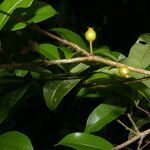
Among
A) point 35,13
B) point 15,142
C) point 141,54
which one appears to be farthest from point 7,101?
point 141,54

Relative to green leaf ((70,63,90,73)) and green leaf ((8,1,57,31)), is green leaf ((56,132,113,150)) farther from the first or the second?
green leaf ((8,1,57,31))

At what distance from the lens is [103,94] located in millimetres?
1099

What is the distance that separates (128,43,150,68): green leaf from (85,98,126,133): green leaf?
0.45 feet

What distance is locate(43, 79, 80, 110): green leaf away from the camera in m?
0.99

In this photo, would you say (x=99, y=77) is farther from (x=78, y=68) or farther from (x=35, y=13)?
(x=35, y=13)

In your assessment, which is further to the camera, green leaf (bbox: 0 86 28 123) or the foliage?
green leaf (bbox: 0 86 28 123)

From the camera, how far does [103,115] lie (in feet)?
3.56

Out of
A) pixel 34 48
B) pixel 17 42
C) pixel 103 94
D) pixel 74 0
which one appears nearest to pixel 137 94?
pixel 103 94

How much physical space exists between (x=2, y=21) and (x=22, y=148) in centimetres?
31

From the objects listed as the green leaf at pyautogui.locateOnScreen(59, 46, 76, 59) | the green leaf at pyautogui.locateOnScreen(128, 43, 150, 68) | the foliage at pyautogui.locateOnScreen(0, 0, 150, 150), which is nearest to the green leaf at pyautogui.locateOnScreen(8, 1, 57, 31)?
the foliage at pyautogui.locateOnScreen(0, 0, 150, 150)

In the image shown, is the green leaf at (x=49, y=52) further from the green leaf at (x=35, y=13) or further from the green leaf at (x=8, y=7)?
the green leaf at (x=8, y=7)

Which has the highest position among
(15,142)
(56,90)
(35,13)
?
(35,13)

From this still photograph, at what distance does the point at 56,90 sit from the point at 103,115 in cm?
16

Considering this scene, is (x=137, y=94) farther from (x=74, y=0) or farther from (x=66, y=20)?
(x=74, y=0)
